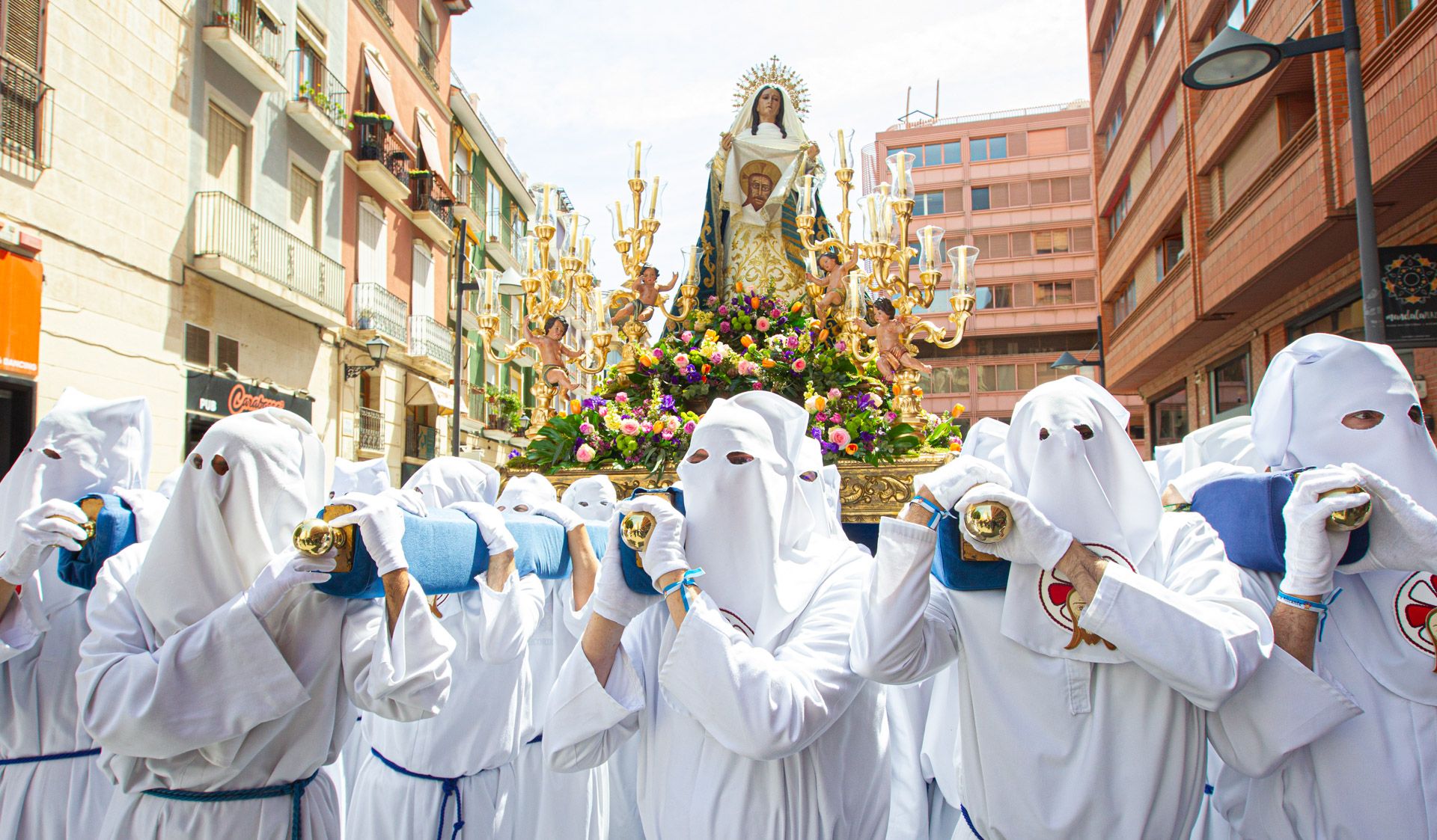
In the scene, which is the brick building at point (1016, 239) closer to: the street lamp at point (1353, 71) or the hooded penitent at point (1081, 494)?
the street lamp at point (1353, 71)

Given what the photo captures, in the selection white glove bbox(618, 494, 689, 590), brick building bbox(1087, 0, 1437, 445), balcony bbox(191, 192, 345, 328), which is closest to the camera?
white glove bbox(618, 494, 689, 590)

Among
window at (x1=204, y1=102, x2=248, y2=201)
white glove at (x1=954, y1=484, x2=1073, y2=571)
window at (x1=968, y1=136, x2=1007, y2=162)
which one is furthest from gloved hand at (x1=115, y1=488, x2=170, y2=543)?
window at (x1=968, y1=136, x2=1007, y2=162)

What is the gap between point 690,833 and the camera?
104 inches

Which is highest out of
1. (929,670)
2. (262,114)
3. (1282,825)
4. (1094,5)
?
(1094,5)

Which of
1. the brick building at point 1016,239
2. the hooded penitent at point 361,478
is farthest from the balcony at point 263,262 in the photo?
the brick building at point 1016,239

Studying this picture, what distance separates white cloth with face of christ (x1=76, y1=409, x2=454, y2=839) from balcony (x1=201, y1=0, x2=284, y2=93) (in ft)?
45.3

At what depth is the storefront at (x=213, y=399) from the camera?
1386 centimetres

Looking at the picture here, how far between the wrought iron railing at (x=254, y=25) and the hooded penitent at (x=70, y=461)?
12.8m

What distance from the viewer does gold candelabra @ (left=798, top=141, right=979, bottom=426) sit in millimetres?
7789

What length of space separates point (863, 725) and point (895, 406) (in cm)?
511

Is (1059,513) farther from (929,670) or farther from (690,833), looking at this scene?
(690,833)

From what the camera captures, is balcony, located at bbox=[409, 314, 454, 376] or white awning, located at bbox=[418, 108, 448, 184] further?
white awning, located at bbox=[418, 108, 448, 184]

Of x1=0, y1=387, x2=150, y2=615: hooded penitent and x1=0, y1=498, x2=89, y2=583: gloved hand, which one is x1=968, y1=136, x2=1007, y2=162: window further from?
x1=0, y1=498, x2=89, y2=583: gloved hand

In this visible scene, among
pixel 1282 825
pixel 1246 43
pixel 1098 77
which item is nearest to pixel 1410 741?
pixel 1282 825
